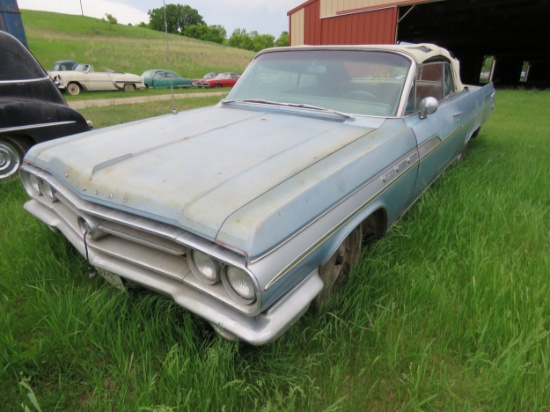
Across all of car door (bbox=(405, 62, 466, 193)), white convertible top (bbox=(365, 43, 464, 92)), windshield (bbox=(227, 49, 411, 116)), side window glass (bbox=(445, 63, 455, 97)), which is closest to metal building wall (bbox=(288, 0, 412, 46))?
white convertible top (bbox=(365, 43, 464, 92))

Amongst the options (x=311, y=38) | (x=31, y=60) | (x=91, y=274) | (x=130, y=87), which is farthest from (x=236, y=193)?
(x=130, y=87)

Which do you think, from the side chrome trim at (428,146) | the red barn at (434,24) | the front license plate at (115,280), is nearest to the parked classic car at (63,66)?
the red barn at (434,24)

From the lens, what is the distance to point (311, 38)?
13758 millimetres

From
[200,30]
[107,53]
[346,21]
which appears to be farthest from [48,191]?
[200,30]

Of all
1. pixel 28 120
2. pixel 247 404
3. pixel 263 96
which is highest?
pixel 263 96

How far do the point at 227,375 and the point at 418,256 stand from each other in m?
1.55

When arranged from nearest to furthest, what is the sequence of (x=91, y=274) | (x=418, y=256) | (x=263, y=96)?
(x=91, y=274)
(x=418, y=256)
(x=263, y=96)

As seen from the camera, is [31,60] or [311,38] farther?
[311,38]

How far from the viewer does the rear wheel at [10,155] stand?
372 cm

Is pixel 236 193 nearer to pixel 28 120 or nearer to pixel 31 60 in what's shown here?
pixel 28 120

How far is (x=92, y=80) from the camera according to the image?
15305 millimetres

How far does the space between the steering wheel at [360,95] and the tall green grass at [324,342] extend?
103cm

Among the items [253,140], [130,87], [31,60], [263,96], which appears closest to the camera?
[253,140]

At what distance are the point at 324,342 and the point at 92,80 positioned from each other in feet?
55.1
